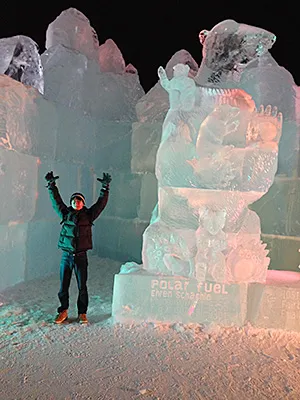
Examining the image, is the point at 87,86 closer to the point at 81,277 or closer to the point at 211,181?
the point at 211,181

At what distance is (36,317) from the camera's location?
3994 mm

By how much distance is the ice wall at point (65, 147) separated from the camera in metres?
5.04

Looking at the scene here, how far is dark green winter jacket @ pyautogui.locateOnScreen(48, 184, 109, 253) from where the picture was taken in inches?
148

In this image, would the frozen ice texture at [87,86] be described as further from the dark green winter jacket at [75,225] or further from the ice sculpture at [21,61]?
the dark green winter jacket at [75,225]

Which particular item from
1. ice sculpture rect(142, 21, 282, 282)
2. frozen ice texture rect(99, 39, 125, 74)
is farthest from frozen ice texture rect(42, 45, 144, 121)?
ice sculpture rect(142, 21, 282, 282)

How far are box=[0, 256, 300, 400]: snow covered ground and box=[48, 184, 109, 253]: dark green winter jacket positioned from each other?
702mm

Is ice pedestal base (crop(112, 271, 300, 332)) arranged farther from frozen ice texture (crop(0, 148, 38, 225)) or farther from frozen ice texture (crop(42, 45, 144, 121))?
frozen ice texture (crop(42, 45, 144, 121))

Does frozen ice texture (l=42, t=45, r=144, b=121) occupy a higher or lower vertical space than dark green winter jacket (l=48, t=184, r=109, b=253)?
higher

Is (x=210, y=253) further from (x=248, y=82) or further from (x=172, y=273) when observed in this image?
(x=248, y=82)

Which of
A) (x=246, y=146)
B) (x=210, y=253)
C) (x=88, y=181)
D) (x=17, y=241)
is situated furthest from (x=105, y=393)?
(x=88, y=181)

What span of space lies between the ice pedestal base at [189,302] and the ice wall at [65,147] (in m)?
1.88

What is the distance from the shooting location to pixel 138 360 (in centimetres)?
307

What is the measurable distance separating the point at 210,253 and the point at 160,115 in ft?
10.0

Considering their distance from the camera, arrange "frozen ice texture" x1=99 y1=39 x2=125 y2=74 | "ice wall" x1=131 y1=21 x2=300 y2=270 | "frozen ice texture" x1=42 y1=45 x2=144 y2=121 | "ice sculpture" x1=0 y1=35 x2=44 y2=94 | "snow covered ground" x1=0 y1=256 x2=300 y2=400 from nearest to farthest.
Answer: "snow covered ground" x1=0 y1=256 x2=300 y2=400 < "ice wall" x1=131 y1=21 x2=300 y2=270 < "ice sculpture" x1=0 y1=35 x2=44 y2=94 < "frozen ice texture" x1=42 y1=45 x2=144 y2=121 < "frozen ice texture" x1=99 y1=39 x2=125 y2=74
